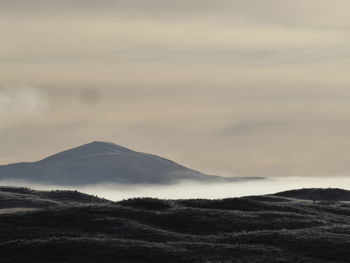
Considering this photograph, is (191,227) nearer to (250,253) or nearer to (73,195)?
(250,253)

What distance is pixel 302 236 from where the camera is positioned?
238ft

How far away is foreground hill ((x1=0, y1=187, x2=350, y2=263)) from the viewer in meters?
64.8

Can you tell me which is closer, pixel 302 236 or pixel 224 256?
pixel 224 256

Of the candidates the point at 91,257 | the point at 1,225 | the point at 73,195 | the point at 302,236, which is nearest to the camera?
the point at 91,257

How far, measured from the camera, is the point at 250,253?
65375 millimetres

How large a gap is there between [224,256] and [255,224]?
1852cm

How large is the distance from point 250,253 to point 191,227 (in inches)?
613

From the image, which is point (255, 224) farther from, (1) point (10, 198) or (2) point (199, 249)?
(1) point (10, 198)

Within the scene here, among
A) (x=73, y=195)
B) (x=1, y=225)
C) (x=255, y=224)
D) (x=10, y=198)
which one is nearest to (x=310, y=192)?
(x=73, y=195)

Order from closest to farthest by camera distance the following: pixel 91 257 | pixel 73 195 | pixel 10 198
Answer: pixel 91 257
pixel 10 198
pixel 73 195

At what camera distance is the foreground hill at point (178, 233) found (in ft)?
212

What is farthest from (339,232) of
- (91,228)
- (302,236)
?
(91,228)

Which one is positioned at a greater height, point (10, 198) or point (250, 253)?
point (10, 198)

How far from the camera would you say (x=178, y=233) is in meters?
76.6
